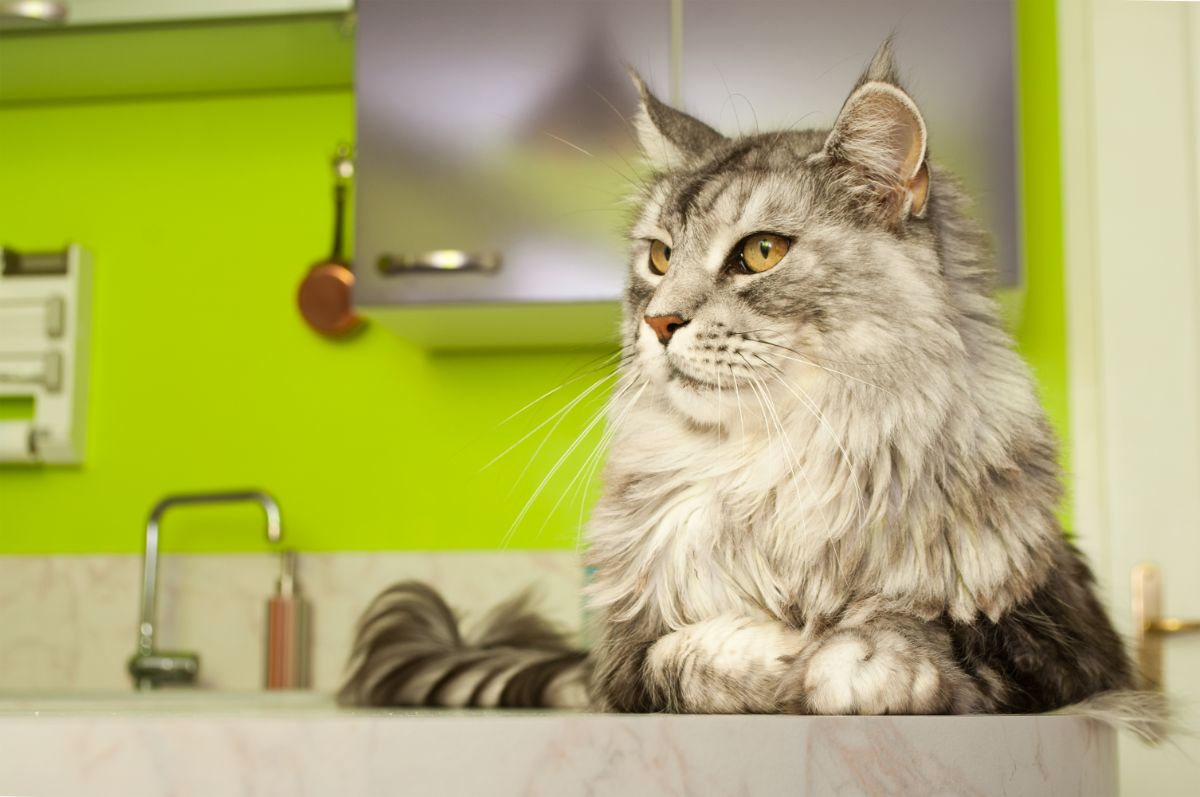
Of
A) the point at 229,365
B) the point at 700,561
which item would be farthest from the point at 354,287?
the point at 700,561

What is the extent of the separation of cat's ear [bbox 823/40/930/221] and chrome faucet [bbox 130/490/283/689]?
4.10 ft

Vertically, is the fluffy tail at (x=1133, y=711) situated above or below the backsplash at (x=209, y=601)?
above

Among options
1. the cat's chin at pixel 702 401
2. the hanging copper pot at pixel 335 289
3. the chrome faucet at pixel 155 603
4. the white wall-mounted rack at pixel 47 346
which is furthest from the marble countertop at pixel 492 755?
the white wall-mounted rack at pixel 47 346

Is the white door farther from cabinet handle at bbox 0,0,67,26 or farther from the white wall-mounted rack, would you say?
the white wall-mounted rack

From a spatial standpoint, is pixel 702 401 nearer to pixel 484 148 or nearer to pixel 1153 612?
pixel 484 148

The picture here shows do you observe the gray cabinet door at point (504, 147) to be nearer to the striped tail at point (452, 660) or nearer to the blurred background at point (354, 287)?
the blurred background at point (354, 287)

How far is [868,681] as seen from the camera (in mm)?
574

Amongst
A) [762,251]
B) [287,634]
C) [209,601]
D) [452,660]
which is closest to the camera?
[762,251]

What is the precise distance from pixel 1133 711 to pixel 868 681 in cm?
18

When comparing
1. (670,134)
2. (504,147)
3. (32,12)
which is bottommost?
(670,134)

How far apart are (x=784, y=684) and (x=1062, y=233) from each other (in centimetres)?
129

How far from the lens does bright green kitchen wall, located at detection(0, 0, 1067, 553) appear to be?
1.81 meters

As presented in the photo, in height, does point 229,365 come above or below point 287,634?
above

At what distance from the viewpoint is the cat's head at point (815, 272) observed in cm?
63
